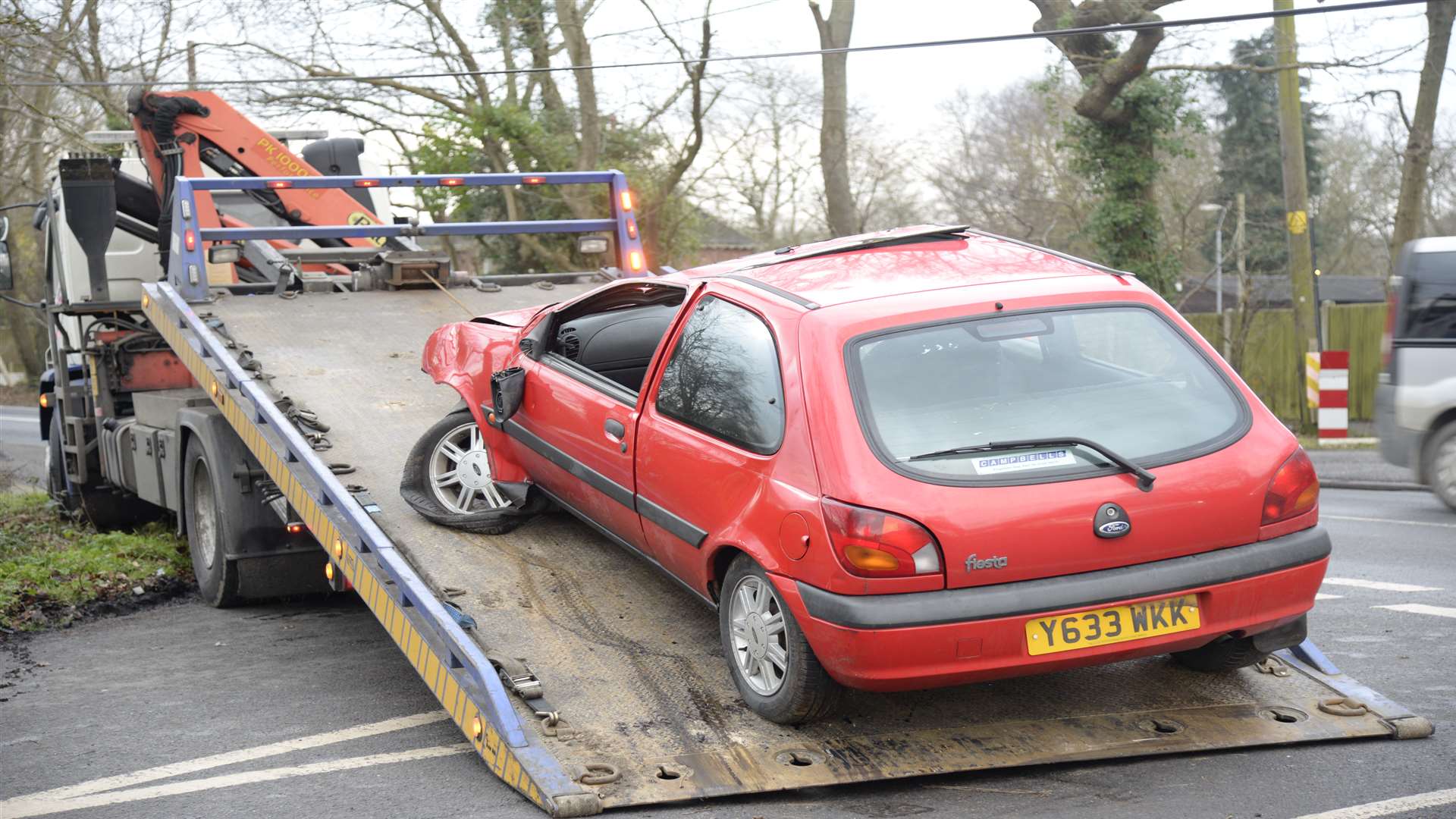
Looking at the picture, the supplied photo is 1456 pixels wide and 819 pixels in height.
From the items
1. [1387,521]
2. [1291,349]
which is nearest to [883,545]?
[1387,521]

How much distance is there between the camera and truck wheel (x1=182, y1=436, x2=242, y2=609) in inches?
301

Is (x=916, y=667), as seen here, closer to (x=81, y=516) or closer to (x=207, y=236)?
(x=207, y=236)

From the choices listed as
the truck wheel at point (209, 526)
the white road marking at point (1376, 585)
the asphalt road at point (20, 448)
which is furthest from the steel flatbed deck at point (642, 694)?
the asphalt road at point (20, 448)

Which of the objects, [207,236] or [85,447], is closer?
[207,236]

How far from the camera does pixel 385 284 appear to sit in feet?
31.0

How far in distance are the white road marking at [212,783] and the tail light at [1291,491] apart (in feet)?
9.22

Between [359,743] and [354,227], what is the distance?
16.2ft

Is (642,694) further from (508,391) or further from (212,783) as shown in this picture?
(508,391)

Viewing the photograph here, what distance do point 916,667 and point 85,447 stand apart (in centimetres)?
836

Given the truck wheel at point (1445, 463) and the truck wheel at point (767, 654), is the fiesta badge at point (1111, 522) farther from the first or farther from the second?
the truck wheel at point (1445, 463)

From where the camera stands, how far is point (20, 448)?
24844 mm

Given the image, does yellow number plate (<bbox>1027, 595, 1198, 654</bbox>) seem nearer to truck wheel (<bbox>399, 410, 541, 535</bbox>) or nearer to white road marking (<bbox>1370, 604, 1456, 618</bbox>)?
truck wheel (<bbox>399, 410, 541, 535</bbox>)

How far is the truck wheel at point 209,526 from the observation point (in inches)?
301

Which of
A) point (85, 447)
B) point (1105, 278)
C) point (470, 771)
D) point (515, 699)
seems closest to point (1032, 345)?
point (1105, 278)
